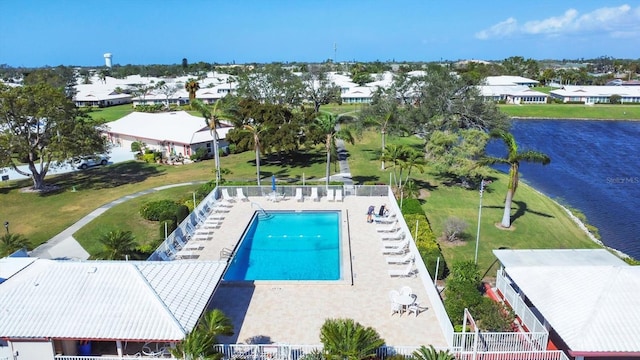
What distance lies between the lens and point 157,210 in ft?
104

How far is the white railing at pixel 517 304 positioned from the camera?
17263 mm

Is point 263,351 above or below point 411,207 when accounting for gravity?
below

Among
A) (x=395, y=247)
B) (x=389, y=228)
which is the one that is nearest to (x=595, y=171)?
(x=389, y=228)

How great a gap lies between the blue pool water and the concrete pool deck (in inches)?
49.1

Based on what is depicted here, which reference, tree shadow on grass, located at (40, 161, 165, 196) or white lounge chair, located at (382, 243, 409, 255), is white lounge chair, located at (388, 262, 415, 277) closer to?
white lounge chair, located at (382, 243, 409, 255)

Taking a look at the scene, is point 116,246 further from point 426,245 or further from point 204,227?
point 426,245

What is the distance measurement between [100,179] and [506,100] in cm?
9511

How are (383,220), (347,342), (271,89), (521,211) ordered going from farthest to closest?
(271,89) → (521,211) → (383,220) → (347,342)

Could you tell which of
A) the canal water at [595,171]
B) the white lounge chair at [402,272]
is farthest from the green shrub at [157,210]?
the canal water at [595,171]

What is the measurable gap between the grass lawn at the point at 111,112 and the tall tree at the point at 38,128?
44.5 meters

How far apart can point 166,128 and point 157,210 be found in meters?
28.2

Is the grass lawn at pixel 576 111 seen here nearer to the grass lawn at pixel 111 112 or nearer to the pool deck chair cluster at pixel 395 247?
the pool deck chair cluster at pixel 395 247

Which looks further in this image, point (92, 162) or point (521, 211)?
point (92, 162)

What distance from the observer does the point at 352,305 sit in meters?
19.8
